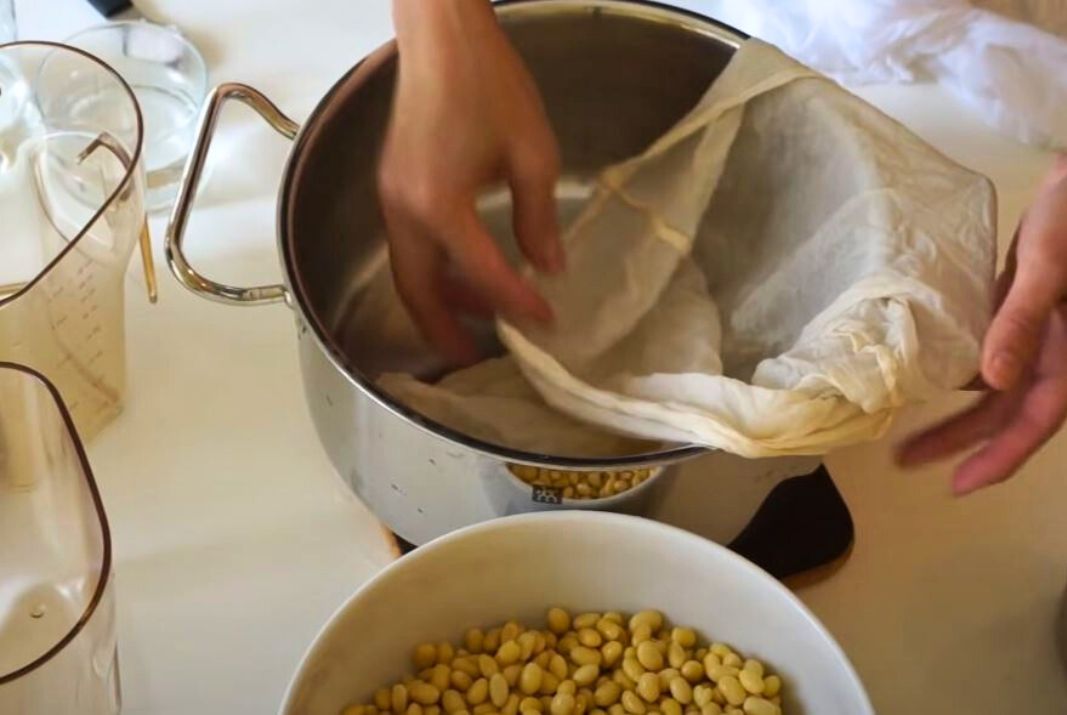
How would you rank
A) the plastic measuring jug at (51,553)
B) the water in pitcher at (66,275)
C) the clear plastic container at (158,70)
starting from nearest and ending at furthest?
the plastic measuring jug at (51,553)
the water in pitcher at (66,275)
the clear plastic container at (158,70)

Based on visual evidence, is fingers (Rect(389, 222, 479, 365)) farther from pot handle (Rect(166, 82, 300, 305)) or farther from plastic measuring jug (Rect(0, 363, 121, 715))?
plastic measuring jug (Rect(0, 363, 121, 715))

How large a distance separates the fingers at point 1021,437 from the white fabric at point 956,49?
0.99 feet

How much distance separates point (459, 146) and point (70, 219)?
250 mm

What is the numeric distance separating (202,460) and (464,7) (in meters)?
0.27

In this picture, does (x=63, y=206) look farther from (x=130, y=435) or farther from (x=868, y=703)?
(x=868, y=703)

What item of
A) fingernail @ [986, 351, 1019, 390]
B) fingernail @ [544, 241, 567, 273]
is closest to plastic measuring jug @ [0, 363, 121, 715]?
fingernail @ [544, 241, 567, 273]

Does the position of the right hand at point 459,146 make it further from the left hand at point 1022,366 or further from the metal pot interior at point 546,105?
the left hand at point 1022,366

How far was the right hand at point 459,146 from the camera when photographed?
611 mm

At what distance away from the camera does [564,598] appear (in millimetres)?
625

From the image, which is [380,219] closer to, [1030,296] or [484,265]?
[484,265]

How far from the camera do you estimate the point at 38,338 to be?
0.63 m

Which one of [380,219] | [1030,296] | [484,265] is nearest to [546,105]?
[380,219]

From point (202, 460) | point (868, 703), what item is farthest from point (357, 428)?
point (868, 703)

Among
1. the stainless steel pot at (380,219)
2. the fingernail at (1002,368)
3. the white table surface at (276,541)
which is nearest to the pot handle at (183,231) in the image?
the stainless steel pot at (380,219)
